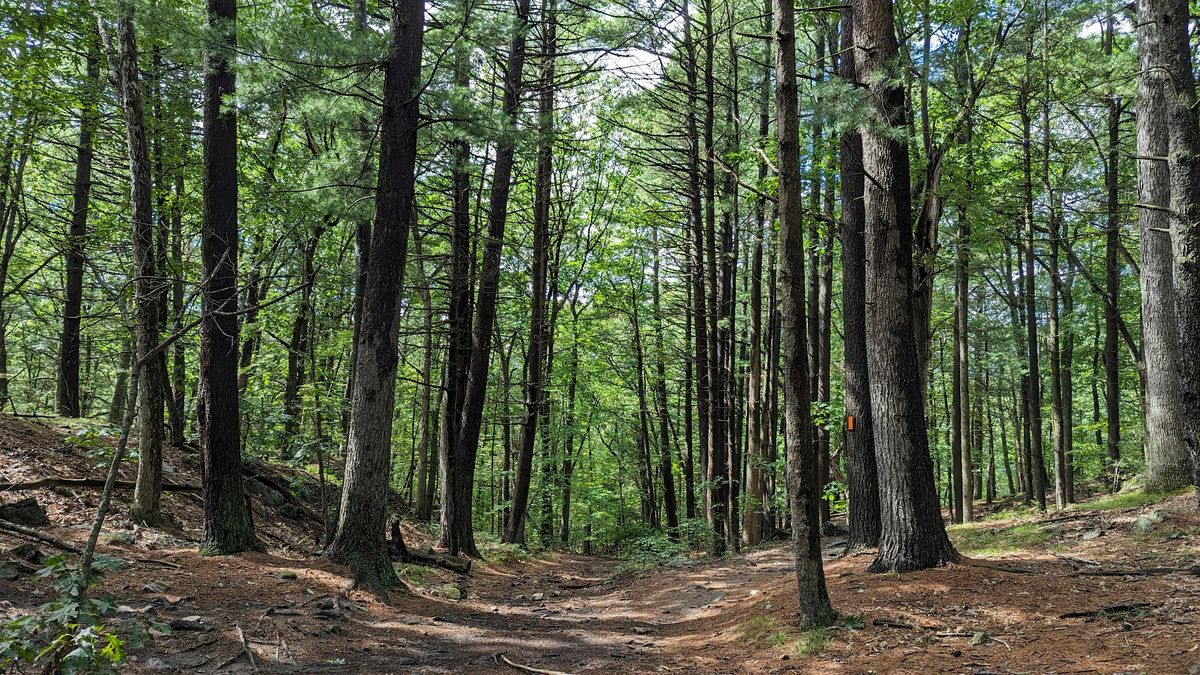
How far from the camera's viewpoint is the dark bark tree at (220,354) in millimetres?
7848

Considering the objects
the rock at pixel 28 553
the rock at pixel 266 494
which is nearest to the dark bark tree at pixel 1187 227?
the rock at pixel 28 553

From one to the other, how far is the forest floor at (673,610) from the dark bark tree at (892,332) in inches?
16.9

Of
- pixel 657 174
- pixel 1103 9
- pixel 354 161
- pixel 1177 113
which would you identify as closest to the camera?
pixel 1177 113

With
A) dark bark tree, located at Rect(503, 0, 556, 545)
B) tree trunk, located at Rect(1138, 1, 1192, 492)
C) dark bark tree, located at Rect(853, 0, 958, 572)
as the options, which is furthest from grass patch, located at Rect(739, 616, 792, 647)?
dark bark tree, located at Rect(503, 0, 556, 545)

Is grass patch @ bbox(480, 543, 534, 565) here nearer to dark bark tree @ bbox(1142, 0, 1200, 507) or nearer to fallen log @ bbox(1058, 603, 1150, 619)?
fallen log @ bbox(1058, 603, 1150, 619)

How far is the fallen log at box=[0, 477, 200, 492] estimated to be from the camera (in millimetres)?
7500

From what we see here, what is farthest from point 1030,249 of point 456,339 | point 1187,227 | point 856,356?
point 456,339

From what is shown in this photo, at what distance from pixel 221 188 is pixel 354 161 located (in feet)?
5.70

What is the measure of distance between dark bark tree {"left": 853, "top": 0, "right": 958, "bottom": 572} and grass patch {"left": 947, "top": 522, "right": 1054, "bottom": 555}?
2.41 metres

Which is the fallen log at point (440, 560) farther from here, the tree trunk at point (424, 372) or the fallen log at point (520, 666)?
the fallen log at point (520, 666)

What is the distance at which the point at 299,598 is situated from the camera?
21.5ft

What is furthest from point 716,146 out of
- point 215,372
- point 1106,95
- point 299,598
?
point 299,598

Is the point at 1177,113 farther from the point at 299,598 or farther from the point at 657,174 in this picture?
the point at 657,174

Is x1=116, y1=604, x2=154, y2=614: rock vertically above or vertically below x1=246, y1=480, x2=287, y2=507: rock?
below
